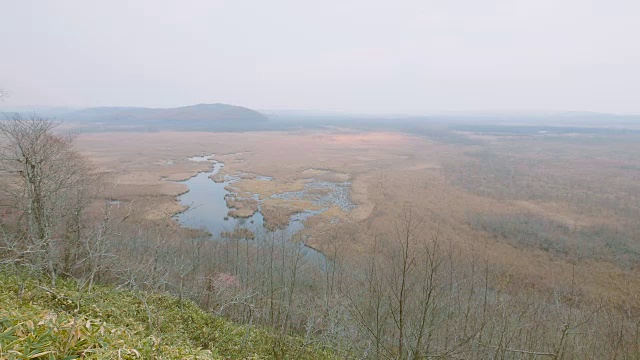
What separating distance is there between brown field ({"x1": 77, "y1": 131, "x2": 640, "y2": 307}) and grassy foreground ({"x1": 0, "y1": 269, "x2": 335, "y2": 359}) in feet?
18.7

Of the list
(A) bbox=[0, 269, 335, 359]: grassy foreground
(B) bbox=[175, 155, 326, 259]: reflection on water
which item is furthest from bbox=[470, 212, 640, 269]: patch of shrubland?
(A) bbox=[0, 269, 335, 359]: grassy foreground

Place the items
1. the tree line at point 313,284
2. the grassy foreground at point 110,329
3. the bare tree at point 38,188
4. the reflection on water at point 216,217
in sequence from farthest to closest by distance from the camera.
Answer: the reflection on water at point 216,217 → the bare tree at point 38,188 → the tree line at point 313,284 → the grassy foreground at point 110,329

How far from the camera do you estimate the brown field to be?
22047mm

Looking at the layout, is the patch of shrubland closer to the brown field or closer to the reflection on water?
the brown field

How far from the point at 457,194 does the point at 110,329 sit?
38064 mm

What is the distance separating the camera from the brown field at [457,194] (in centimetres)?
2205

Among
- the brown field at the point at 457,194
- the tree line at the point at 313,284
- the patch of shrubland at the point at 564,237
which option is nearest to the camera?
the tree line at the point at 313,284

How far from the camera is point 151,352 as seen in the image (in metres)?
3.62

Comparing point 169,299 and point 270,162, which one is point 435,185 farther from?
point 169,299

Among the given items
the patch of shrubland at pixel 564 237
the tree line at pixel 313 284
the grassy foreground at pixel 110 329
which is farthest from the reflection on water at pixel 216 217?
the patch of shrubland at pixel 564 237

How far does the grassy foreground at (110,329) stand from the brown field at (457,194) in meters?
5.71

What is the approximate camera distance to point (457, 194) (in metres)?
36.6

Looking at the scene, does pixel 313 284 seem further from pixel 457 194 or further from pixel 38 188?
pixel 457 194

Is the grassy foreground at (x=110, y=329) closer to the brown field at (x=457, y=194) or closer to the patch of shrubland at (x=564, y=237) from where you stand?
the brown field at (x=457, y=194)
